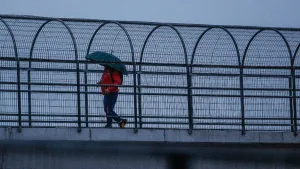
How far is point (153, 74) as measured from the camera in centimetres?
1797

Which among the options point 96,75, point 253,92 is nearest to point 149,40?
point 96,75

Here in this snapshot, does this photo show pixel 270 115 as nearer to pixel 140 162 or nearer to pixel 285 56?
pixel 285 56

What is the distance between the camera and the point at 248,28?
19266 millimetres

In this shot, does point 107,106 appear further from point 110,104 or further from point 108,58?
point 108,58

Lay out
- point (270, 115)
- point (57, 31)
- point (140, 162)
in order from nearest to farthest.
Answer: point (140, 162), point (57, 31), point (270, 115)

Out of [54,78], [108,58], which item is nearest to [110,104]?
[108,58]

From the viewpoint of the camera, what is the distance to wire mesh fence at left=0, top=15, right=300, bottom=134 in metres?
17.2

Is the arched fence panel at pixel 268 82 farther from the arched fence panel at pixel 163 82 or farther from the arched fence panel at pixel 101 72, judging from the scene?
the arched fence panel at pixel 101 72

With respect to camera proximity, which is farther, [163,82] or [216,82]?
[216,82]

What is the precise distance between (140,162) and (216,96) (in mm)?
2471

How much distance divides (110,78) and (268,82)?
142 inches

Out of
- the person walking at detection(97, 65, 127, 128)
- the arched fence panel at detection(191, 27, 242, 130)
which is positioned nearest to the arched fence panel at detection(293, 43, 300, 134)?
the arched fence panel at detection(191, 27, 242, 130)

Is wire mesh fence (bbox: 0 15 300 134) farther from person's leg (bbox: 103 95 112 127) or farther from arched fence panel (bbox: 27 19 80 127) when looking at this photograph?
person's leg (bbox: 103 95 112 127)

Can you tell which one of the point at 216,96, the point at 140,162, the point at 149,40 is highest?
the point at 149,40
